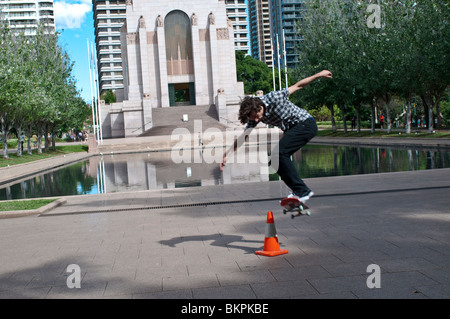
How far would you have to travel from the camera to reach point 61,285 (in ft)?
16.3

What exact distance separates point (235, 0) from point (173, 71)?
268ft

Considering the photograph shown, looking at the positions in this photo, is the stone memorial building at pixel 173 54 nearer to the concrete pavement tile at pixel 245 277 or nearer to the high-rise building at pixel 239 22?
the concrete pavement tile at pixel 245 277

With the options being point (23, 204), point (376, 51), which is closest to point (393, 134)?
point (376, 51)

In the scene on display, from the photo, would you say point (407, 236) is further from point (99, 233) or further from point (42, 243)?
point (42, 243)

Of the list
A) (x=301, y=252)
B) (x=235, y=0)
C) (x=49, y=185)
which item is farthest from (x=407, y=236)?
(x=235, y=0)

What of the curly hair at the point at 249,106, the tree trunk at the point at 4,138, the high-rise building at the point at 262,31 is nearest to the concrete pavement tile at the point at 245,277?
the curly hair at the point at 249,106

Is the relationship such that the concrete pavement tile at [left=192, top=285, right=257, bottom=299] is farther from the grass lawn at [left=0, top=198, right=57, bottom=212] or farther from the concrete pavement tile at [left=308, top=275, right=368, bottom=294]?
the grass lawn at [left=0, top=198, right=57, bottom=212]

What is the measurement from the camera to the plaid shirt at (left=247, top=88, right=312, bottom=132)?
19.3ft

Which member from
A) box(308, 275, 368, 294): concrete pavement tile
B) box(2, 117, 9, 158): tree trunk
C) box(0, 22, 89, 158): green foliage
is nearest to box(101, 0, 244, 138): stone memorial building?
box(0, 22, 89, 158): green foliage

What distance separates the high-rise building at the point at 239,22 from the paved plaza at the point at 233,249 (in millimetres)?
125026

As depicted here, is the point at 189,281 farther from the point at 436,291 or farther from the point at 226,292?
the point at 436,291

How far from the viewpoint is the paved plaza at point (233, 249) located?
15.0 feet

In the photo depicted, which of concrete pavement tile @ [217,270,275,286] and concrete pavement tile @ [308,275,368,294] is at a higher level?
concrete pavement tile @ [308,275,368,294]

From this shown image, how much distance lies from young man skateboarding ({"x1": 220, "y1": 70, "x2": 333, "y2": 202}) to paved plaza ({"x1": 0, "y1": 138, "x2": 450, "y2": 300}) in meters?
0.83
